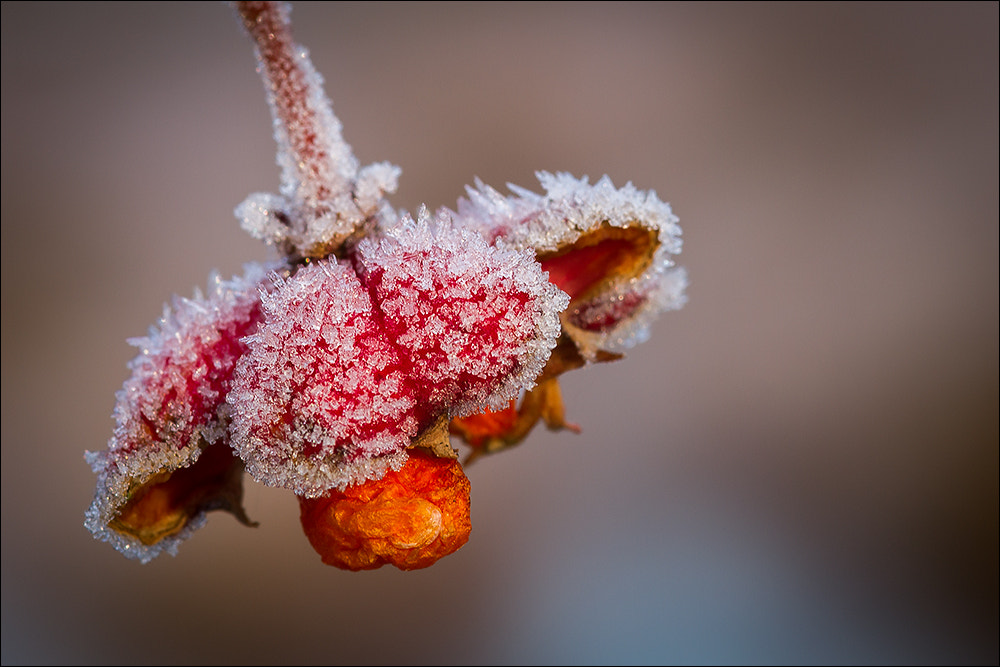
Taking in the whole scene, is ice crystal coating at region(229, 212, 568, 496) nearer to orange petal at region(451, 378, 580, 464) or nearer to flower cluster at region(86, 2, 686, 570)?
flower cluster at region(86, 2, 686, 570)

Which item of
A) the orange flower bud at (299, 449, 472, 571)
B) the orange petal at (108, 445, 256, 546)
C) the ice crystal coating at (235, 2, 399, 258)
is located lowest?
the orange flower bud at (299, 449, 472, 571)

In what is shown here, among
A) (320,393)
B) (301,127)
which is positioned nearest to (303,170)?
(301,127)

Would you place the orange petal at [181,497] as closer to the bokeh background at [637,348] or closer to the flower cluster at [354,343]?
the flower cluster at [354,343]

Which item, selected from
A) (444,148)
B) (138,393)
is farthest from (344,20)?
(138,393)

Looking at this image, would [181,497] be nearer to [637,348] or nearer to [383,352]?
[383,352]

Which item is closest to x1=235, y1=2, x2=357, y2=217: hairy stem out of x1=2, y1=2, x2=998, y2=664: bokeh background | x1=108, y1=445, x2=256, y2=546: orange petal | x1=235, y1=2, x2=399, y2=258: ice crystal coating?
x1=235, y1=2, x2=399, y2=258: ice crystal coating
